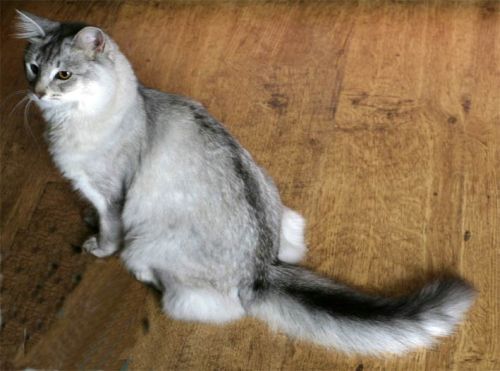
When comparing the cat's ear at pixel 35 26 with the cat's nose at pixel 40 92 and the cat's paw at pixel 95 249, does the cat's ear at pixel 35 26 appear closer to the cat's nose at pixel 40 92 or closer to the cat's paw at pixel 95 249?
the cat's nose at pixel 40 92

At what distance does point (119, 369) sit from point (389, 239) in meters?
0.88

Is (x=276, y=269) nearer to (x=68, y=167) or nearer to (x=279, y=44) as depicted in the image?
(x=68, y=167)

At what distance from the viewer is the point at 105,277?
1.90 m

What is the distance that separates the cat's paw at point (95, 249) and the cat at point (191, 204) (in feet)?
0.63

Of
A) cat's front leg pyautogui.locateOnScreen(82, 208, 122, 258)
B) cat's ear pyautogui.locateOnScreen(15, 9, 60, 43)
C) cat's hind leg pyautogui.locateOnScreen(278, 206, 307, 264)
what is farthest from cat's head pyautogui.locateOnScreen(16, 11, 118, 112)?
cat's hind leg pyautogui.locateOnScreen(278, 206, 307, 264)

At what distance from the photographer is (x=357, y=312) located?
62.6 inches

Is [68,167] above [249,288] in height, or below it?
above

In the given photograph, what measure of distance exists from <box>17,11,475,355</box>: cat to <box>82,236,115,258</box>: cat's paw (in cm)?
19

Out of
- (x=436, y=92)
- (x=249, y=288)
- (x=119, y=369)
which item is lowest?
(x=119, y=369)

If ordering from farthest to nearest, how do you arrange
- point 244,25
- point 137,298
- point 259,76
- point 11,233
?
1. point 244,25
2. point 259,76
3. point 11,233
4. point 137,298

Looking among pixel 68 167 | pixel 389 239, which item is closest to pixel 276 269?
pixel 389 239

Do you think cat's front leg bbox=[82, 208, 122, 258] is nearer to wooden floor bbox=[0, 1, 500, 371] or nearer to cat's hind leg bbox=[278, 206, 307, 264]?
wooden floor bbox=[0, 1, 500, 371]

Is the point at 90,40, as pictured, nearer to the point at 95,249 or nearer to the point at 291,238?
the point at 95,249

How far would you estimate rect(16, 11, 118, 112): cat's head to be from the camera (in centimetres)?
162
